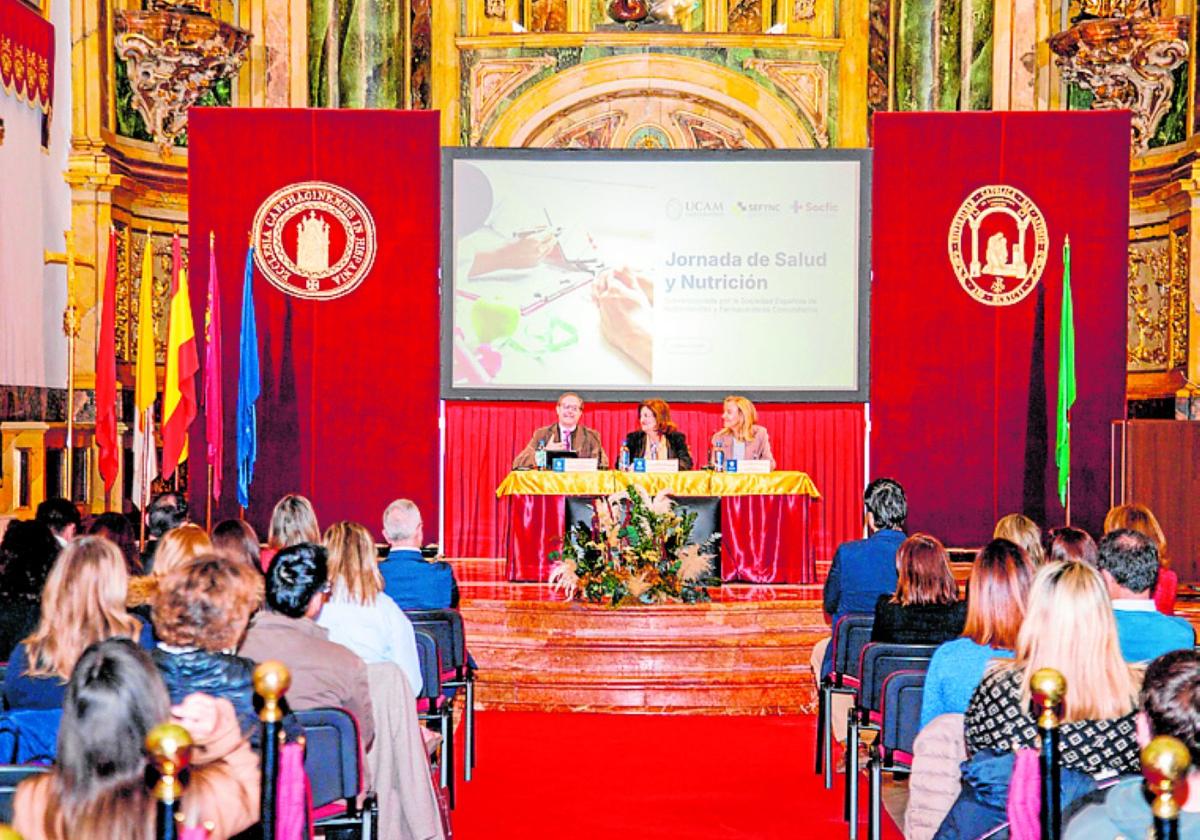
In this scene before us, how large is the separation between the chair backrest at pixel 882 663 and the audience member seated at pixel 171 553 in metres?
2.14

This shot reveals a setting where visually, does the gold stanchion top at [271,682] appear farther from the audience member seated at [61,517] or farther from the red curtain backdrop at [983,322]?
the red curtain backdrop at [983,322]

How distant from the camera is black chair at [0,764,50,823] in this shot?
2.81 metres

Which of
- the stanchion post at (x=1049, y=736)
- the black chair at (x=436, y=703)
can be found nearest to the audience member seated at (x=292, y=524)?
the black chair at (x=436, y=703)

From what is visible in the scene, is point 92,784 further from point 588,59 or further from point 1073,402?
point 588,59

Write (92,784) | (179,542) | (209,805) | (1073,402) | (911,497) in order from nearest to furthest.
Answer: (92,784) → (209,805) → (179,542) → (1073,402) → (911,497)

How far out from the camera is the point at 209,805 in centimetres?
242

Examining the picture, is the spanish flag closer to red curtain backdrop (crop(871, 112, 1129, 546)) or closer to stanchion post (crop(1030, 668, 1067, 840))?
red curtain backdrop (crop(871, 112, 1129, 546))

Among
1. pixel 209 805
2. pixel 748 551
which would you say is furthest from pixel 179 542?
pixel 748 551

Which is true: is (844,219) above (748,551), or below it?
above

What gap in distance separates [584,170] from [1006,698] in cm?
917

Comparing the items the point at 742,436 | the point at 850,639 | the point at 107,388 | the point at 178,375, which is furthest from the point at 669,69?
the point at 850,639

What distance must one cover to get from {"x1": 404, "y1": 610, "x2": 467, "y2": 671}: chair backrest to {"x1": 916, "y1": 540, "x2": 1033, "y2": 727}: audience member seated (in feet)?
7.54

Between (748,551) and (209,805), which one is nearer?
(209,805)

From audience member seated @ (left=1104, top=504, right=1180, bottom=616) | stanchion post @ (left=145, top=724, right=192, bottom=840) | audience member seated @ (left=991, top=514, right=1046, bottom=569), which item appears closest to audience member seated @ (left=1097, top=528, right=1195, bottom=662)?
audience member seated @ (left=991, top=514, right=1046, bottom=569)
